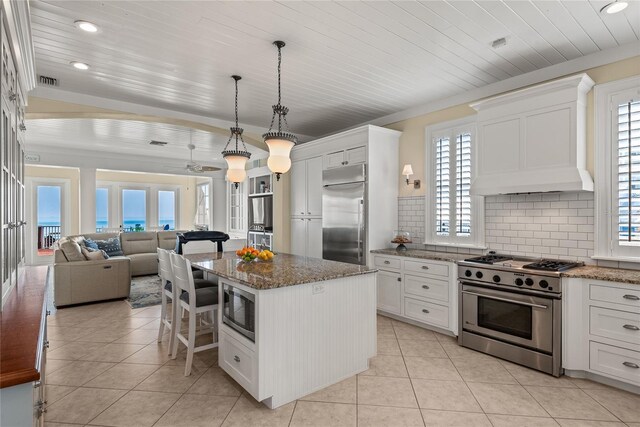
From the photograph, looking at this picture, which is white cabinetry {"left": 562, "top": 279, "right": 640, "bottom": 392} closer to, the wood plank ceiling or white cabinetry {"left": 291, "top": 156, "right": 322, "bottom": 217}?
the wood plank ceiling

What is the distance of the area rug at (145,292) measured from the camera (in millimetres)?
5082

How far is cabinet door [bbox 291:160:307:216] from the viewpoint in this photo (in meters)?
5.51

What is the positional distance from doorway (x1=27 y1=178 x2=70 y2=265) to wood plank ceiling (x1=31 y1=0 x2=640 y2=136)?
6.42 meters

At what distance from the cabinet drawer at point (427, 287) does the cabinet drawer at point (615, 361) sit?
1267 mm

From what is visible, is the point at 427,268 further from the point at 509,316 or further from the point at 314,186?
the point at 314,186

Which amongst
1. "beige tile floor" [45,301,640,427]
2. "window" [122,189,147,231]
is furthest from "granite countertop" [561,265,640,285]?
"window" [122,189,147,231]

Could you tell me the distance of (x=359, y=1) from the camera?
2320 mm

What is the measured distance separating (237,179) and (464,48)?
2577 millimetres

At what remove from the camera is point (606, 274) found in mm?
2641

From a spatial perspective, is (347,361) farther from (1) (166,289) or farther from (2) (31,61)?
(2) (31,61)

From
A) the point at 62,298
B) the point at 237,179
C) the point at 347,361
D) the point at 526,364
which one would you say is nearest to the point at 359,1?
the point at 237,179

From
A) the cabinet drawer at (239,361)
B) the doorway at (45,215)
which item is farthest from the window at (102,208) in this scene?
the cabinet drawer at (239,361)

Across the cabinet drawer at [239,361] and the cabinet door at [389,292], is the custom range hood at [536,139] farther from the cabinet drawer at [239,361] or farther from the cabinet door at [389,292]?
the cabinet drawer at [239,361]

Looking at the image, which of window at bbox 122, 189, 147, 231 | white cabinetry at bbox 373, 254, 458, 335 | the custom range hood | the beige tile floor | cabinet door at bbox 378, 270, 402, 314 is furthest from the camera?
window at bbox 122, 189, 147, 231
